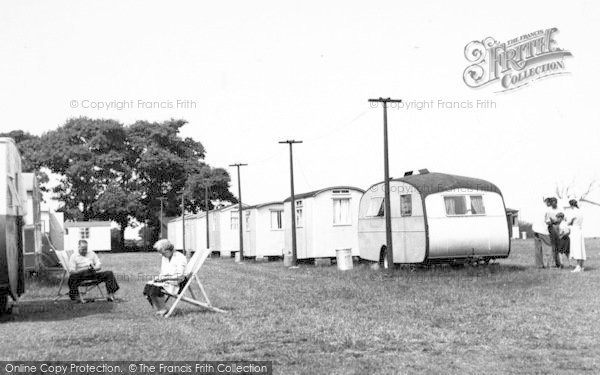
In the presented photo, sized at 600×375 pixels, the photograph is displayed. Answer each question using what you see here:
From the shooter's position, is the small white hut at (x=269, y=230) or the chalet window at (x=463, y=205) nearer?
the chalet window at (x=463, y=205)

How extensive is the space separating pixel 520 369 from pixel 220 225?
1423 inches

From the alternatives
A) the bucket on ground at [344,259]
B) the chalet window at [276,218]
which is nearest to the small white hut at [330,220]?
the bucket on ground at [344,259]

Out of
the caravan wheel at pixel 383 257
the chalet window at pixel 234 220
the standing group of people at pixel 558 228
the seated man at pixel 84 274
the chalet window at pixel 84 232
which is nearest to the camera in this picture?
the seated man at pixel 84 274

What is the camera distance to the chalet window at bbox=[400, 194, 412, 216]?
21.1 metres

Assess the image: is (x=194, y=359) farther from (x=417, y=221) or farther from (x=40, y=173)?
(x=40, y=173)

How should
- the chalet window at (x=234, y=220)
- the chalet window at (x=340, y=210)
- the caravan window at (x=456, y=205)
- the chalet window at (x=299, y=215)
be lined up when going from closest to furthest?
the caravan window at (x=456, y=205)
the chalet window at (x=340, y=210)
the chalet window at (x=299, y=215)
the chalet window at (x=234, y=220)

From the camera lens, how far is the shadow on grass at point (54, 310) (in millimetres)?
11516

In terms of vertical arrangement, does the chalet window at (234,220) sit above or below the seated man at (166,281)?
above

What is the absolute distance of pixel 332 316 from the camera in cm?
1080

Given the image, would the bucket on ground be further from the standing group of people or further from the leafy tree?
the leafy tree

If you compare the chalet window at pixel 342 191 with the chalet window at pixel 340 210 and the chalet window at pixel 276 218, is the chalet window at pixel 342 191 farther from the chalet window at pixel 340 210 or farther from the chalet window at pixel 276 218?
the chalet window at pixel 276 218

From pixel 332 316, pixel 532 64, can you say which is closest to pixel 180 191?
pixel 532 64

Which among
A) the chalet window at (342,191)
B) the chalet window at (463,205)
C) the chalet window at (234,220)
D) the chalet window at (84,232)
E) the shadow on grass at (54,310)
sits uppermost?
the chalet window at (342,191)

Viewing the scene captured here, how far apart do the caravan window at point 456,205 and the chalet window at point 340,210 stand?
8.33 metres
